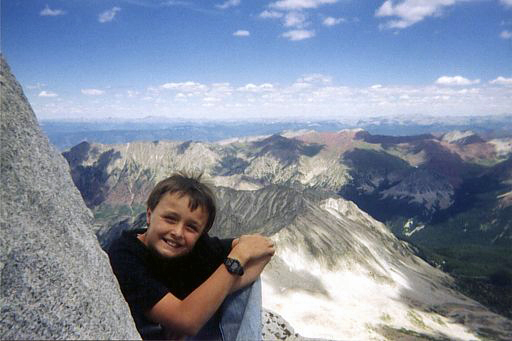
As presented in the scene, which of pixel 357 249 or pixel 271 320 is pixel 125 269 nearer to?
pixel 271 320

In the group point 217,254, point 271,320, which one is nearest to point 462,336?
point 271,320

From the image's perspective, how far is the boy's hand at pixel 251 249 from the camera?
6.59 meters

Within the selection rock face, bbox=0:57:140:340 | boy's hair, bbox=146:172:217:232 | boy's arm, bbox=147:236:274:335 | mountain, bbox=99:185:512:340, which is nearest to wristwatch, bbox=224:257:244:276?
boy's arm, bbox=147:236:274:335

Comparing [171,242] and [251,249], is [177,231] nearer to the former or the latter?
[171,242]

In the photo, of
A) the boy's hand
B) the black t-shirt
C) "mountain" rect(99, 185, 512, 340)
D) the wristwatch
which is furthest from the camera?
"mountain" rect(99, 185, 512, 340)

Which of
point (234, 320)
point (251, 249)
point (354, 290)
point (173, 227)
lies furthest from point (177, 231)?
point (354, 290)

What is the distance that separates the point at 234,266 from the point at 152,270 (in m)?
1.55

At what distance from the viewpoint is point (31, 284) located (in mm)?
4352

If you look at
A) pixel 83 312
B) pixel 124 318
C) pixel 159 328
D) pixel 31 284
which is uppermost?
pixel 31 284

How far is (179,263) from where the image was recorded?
6.75m

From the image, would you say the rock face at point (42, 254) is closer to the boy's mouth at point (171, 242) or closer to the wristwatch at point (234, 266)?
the boy's mouth at point (171, 242)

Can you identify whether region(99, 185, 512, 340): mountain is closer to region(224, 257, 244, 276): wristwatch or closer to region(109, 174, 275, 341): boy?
region(109, 174, 275, 341): boy

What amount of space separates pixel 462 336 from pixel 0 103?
393 feet

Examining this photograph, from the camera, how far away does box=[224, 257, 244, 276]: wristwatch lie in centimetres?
617
